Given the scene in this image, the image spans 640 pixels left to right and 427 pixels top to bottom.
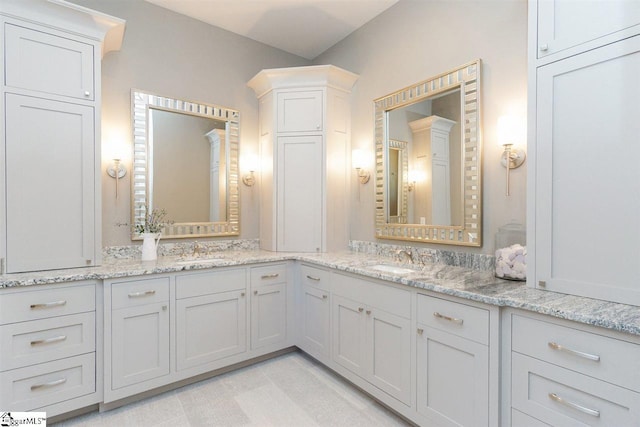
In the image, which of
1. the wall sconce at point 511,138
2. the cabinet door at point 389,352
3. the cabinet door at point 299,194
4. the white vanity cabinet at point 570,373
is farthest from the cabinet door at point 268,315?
the wall sconce at point 511,138

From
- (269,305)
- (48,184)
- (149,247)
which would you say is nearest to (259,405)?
(269,305)

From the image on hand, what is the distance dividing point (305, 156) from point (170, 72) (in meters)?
1.40

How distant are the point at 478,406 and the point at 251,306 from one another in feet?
5.68

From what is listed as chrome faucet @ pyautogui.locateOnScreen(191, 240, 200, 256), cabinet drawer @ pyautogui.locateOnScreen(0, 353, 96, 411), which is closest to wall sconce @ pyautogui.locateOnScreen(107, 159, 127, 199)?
chrome faucet @ pyautogui.locateOnScreen(191, 240, 200, 256)

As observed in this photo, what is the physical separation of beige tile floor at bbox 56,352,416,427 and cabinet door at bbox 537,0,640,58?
219 centimetres

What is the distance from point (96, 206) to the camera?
7.53ft

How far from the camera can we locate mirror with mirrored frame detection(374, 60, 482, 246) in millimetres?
2273

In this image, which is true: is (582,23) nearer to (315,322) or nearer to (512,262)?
(512,262)

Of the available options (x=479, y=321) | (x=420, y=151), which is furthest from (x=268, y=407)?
(x=420, y=151)

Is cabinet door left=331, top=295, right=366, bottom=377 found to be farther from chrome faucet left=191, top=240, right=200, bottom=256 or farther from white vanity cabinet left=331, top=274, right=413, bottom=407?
chrome faucet left=191, top=240, right=200, bottom=256

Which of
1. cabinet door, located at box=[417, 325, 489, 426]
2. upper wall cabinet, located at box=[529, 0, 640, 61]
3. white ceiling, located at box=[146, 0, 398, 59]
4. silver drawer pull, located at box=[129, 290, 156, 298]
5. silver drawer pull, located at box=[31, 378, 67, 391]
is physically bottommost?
silver drawer pull, located at box=[31, 378, 67, 391]

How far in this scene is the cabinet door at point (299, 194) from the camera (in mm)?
3162

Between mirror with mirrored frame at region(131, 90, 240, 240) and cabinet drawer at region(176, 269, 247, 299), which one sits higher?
mirror with mirrored frame at region(131, 90, 240, 240)

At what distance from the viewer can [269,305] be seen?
2812 millimetres
